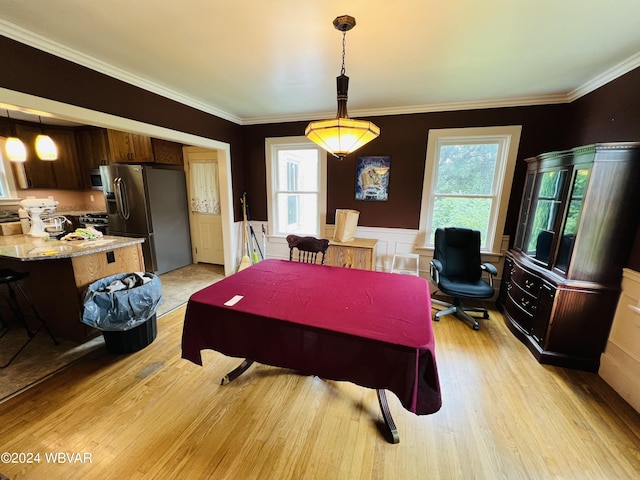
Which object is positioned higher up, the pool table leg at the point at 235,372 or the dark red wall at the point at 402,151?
the dark red wall at the point at 402,151

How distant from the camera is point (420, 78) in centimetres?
239

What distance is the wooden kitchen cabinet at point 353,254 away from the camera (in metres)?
3.27

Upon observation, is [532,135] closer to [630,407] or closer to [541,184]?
[541,184]

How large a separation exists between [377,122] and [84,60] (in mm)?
3057

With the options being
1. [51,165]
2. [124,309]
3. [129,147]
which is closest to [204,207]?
[129,147]

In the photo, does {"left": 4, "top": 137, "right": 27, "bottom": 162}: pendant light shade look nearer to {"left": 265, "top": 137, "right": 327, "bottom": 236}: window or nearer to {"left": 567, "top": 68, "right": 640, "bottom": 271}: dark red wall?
{"left": 265, "top": 137, "right": 327, "bottom": 236}: window

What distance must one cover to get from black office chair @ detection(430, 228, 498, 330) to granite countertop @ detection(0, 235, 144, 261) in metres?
3.34

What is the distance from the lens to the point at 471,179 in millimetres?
3238

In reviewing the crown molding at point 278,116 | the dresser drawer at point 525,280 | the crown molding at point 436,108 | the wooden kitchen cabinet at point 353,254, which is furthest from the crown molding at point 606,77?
the wooden kitchen cabinet at point 353,254

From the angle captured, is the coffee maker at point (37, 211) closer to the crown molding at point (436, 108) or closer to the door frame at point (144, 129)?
the door frame at point (144, 129)

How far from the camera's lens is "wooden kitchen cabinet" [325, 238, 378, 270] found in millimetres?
3270

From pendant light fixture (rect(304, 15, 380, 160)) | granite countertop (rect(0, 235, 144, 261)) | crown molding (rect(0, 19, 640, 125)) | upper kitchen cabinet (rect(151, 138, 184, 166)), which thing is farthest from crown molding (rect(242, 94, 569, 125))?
granite countertop (rect(0, 235, 144, 261))

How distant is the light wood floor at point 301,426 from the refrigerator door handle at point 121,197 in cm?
251

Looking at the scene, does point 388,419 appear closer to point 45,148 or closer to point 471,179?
point 471,179
